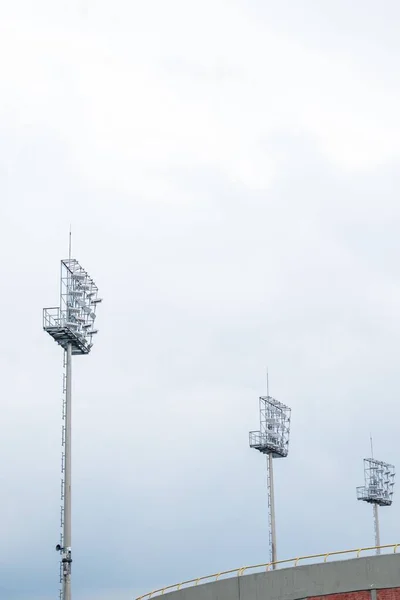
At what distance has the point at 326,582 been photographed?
5384 centimetres

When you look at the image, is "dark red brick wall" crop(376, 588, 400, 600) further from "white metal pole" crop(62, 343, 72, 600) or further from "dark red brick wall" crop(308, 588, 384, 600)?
"white metal pole" crop(62, 343, 72, 600)

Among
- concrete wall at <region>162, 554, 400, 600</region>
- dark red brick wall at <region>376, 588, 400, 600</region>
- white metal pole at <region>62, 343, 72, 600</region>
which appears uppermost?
white metal pole at <region>62, 343, 72, 600</region>

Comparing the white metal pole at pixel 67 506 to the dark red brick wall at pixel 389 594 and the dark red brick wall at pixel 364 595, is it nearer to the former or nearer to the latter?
the dark red brick wall at pixel 364 595

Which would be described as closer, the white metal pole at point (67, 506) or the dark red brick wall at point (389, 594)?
the dark red brick wall at point (389, 594)

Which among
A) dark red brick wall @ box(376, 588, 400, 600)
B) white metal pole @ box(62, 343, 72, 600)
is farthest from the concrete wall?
white metal pole @ box(62, 343, 72, 600)

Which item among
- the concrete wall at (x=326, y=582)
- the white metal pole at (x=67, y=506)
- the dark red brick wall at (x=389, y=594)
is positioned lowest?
the dark red brick wall at (x=389, y=594)

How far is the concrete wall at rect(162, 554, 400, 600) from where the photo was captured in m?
52.5

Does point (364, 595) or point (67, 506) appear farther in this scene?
point (67, 506)

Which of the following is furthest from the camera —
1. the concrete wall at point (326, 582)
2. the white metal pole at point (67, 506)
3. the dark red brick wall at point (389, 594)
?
the white metal pole at point (67, 506)

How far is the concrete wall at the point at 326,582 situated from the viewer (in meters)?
52.5

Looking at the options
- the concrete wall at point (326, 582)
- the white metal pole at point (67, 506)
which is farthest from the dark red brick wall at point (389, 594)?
the white metal pole at point (67, 506)

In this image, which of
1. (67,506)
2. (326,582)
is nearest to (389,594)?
(326,582)

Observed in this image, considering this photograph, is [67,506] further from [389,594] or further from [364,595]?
[389,594]

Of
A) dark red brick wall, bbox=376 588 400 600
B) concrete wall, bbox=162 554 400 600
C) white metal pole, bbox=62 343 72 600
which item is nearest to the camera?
dark red brick wall, bbox=376 588 400 600
